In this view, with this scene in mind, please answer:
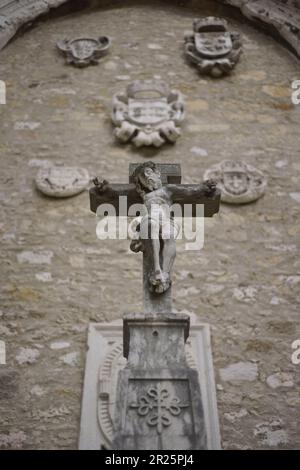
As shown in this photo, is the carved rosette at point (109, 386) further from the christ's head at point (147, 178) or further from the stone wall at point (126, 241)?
the christ's head at point (147, 178)

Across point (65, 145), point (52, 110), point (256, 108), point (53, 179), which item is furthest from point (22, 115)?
point (256, 108)

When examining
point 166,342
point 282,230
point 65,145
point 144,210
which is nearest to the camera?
point 166,342

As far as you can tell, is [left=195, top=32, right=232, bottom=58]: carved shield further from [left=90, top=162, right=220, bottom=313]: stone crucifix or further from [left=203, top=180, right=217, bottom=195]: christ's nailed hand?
[left=203, top=180, right=217, bottom=195]: christ's nailed hand

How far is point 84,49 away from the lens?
19.6 feet

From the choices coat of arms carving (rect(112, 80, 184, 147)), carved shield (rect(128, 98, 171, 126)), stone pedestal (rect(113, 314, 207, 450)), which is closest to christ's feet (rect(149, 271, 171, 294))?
stone pedestal (rect(113, 314, 207, 450))

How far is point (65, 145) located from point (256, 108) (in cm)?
179

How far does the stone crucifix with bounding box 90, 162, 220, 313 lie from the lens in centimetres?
237

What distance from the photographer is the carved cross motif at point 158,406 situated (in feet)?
6.31

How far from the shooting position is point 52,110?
5332 millimetres

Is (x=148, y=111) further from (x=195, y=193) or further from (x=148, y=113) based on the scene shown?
(x=195, y=193)

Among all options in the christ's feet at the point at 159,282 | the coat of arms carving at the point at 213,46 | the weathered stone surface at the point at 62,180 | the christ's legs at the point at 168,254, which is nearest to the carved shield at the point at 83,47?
the coat of arms carving at the point at 213,46

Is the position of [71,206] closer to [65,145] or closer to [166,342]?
[65,145]

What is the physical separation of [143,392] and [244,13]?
5.48 m

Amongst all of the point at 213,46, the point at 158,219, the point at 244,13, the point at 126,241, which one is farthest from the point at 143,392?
the point at 244,13
